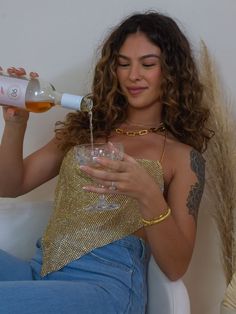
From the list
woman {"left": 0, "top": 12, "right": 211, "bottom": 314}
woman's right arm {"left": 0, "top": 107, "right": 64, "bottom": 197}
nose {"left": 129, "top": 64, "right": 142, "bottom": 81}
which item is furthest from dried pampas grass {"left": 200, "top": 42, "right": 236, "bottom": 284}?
woman's right arm {"left": 0, "top": 107, "right": 64, "bottom": 197}

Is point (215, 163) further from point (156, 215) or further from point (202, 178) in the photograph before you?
point (156, 215)

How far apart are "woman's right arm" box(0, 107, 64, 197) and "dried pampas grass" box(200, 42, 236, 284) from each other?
1.53 ft

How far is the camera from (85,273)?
115cm

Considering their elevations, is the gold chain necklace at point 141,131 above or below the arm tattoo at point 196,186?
above

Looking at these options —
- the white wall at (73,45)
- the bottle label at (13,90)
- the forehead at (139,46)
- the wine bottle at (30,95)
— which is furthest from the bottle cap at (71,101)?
the white wall at (73,45)

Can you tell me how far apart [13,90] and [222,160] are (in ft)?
2.23

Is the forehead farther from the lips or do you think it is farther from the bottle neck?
the bottle neck

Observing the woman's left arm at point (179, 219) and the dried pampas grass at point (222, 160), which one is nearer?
the woman's left arm at point (179, 219)

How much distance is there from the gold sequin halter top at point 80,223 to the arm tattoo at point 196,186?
8 centimetres

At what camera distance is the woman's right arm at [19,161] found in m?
1.28

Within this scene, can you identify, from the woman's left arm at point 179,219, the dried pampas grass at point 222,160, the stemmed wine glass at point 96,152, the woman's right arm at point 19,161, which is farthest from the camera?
the dried pampas grass at point 222,160

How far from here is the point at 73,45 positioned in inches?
65.3

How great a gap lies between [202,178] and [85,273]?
381 millimetres

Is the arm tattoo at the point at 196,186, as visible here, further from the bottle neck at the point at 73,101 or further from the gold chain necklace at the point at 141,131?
the bottle neck at the point at 73,101
